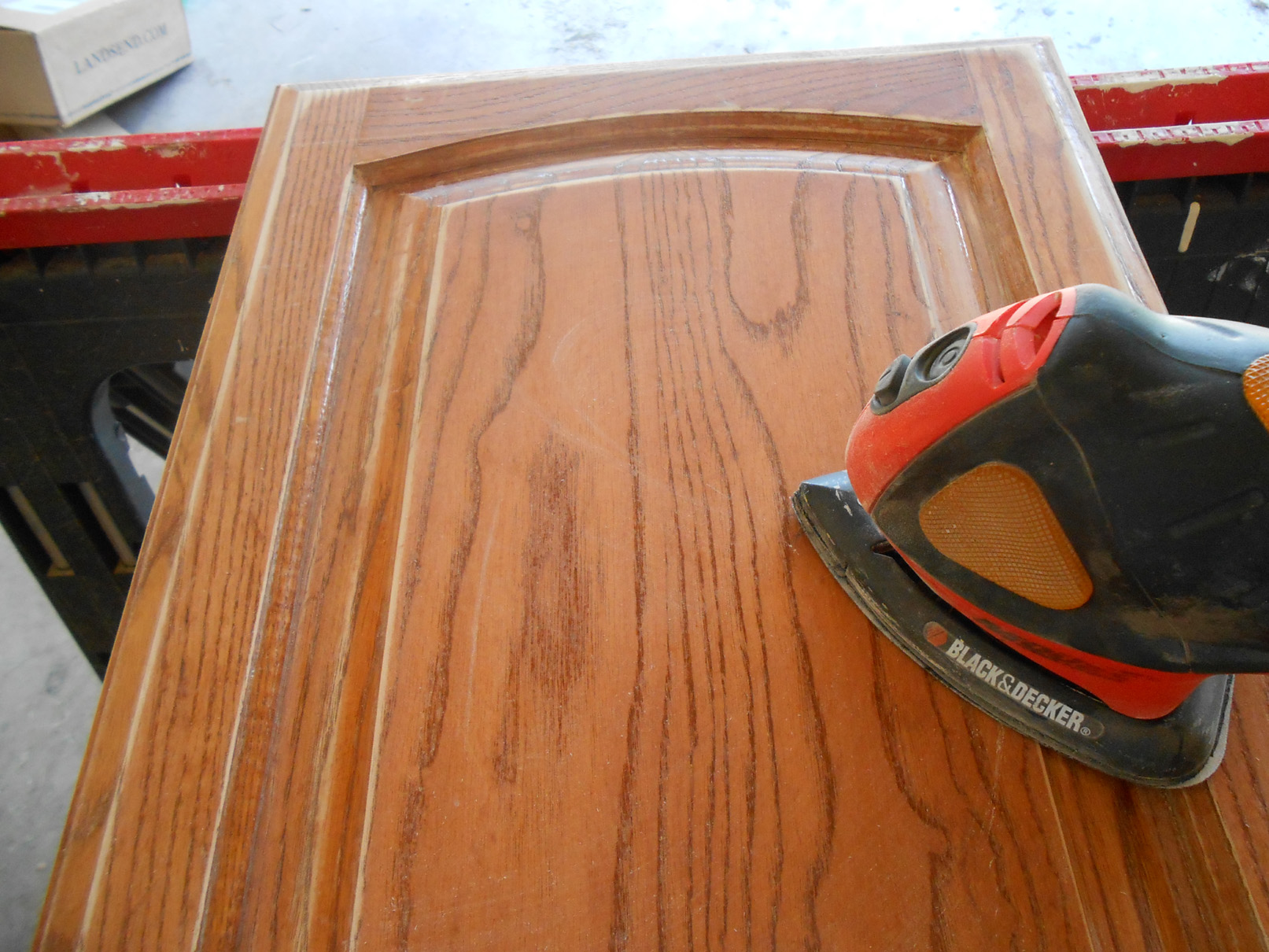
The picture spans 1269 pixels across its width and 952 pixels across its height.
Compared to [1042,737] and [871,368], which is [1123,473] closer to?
[1042,737]

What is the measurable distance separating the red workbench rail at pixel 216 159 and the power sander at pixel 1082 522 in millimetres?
690

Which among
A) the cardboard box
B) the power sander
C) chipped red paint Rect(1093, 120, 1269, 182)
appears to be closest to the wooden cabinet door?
the power sander

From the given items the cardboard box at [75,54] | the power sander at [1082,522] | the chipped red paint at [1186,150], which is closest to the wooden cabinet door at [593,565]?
the power sander at [1082,522]

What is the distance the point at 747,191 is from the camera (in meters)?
0.91

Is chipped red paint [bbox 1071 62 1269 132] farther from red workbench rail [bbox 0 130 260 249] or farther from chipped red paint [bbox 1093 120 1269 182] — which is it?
red workbench rail [bbox 0 130 260 249]

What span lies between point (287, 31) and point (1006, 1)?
1.46 m

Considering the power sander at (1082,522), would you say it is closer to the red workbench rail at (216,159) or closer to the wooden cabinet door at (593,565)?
the wooden cabinet door at (593,565)

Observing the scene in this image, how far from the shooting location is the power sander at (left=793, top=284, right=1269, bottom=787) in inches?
18.7

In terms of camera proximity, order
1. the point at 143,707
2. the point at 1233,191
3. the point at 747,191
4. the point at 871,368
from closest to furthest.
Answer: the point at 143,707, the point at 871,368, the point at 747,191, the point at 1233,191

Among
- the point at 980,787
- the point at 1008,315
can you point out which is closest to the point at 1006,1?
the point at 1008,315

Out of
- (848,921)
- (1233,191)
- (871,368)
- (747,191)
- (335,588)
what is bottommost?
(848,921)

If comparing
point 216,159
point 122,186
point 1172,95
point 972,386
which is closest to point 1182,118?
point 1172,95

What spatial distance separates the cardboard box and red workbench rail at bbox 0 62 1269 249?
55 centimetres

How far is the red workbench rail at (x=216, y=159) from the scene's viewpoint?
107cm
